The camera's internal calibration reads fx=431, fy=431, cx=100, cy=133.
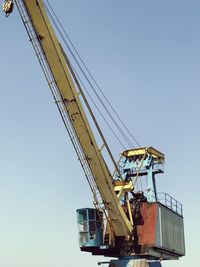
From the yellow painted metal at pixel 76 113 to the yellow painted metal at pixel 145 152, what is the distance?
560 cm

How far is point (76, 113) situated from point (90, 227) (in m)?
6.57

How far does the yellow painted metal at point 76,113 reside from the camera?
20.7 metres

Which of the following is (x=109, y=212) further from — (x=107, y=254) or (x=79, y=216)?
(x=107, y=254)

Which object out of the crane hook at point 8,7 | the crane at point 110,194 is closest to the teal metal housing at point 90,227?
the crane at point 110,194

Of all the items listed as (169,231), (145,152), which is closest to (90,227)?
(169,231)

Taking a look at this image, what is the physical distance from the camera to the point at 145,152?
28469 mm

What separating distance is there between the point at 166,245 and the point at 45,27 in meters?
14.9

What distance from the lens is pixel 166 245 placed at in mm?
26484

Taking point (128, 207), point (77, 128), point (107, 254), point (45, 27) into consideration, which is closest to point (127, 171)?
point (128, 207)

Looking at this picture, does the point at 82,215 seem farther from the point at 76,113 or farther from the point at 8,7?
the point at 8,7

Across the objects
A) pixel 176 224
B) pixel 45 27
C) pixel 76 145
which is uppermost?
pixel 45 27

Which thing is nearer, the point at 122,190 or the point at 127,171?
the point at 122,190

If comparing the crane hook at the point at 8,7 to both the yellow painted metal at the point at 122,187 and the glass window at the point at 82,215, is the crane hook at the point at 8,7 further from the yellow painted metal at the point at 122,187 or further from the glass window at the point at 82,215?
the yellow painted metal at the point at 122,187

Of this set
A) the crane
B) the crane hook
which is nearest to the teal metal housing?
the crane
